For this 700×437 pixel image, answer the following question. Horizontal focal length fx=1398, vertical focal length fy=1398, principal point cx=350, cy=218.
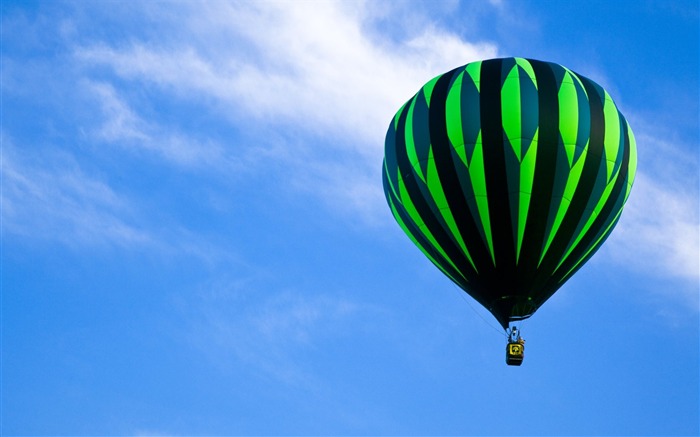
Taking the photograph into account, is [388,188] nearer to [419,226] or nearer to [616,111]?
[419,226]

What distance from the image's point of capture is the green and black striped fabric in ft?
114

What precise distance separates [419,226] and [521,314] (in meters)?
3.56

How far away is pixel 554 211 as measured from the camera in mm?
34938

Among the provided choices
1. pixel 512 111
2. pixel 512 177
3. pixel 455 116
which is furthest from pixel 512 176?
pixel 455 116

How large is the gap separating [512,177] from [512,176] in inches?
1.0

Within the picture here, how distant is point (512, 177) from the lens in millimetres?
34781

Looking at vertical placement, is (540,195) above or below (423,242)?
above

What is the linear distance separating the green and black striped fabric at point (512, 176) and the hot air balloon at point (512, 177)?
0.03 m

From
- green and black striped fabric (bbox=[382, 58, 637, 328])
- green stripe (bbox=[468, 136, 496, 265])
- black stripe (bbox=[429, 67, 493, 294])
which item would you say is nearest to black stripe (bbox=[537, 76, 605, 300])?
green and black striped fabric (bbox=[382, 58, 637, 328])

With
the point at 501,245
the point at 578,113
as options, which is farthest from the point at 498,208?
the point at 578,113

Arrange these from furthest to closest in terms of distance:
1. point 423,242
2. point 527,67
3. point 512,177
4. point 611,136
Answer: point 423,242 → point 527,67 → point 611,136 → point 512,177

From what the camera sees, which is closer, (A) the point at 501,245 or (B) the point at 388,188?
(A) the point at 501,245

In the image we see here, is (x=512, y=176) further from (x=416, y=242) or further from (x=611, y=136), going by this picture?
→ (x=416, y=242)

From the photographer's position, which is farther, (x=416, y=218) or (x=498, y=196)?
(x=416, y=218)
